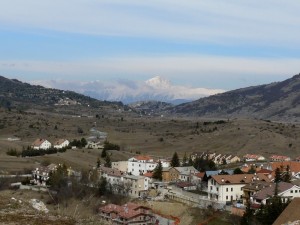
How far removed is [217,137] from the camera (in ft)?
427

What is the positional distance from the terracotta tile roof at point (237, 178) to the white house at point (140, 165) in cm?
2706

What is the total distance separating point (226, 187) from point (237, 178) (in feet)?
8.85

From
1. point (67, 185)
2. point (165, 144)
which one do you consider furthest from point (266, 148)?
point (67, 185)

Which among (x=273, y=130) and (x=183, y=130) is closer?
(x=273, y=130)

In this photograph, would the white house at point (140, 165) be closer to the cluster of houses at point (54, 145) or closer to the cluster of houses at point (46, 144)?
the cluster of houses at point (54, 145)

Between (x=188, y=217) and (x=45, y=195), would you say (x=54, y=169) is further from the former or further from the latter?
(x=188, y=217)

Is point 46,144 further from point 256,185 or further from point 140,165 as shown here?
point 256,185

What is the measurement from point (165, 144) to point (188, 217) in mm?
73446

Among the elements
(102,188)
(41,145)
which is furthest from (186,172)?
(41,145)

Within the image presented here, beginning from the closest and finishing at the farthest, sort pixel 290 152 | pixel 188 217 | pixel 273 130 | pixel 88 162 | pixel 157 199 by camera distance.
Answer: pixel 188 217, pixel 157 199, pixel 88 162, pixel 290 152, pixel 273 130

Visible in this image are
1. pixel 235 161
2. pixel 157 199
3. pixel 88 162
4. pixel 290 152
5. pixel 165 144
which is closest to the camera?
pixel 157 199

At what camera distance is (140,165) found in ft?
294

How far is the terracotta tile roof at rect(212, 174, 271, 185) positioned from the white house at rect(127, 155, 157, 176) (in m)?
27.1

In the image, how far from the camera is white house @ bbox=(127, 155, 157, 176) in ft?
293
